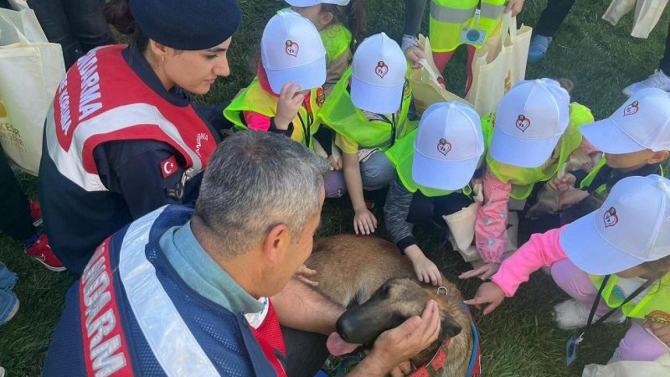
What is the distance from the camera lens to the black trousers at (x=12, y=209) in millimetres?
3367

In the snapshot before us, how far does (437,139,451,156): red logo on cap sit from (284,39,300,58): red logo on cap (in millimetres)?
973

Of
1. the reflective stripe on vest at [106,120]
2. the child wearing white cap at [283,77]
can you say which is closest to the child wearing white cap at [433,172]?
the child wearing white cap at [283,77]

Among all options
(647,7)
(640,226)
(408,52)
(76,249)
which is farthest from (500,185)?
(647,7)

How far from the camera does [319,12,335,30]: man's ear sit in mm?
3980

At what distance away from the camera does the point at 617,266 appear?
2873 millimetres

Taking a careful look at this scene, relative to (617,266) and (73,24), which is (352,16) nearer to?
(73,24)

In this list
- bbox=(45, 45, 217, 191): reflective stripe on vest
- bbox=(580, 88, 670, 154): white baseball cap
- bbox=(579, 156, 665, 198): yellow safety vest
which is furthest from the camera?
bbox=(579, 156, 665, 198): yellow safety vest

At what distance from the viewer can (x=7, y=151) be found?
3.56 m

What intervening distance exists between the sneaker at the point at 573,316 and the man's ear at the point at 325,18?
2.45 m

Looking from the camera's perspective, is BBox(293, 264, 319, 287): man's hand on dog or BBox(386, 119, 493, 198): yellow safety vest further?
BBox(386, 119, 493, 198): yellow safety vest

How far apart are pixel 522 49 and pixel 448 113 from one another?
50.2 inches

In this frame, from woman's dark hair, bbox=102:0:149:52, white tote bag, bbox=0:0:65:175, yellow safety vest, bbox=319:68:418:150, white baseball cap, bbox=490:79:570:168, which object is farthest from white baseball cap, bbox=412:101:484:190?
white tote bag, bbox=0:0:65:175

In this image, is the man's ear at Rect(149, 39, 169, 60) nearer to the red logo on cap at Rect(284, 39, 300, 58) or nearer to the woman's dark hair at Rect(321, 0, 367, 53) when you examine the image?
the red logo on cap at Rect(284, 39, 300, 58)

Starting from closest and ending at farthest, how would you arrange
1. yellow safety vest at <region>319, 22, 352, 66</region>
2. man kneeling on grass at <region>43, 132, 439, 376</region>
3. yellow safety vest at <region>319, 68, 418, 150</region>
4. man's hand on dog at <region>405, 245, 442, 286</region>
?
1. man kneeling on grass at <region>43, 132, 439, 376</region>
2. man's hand on dog at <region>405, 245, 442, 286</region>
3. yellow safety vest at <region>319, 68, 418, 150</region>
4. yellow safety vest at <region>319, 22, 352, 66</region>
